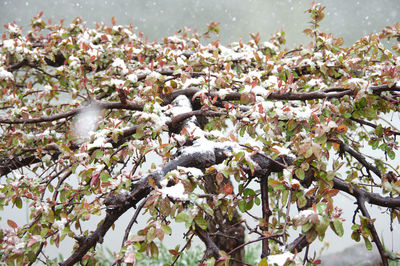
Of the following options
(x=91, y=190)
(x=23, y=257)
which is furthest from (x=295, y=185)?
(x=23, y=257)

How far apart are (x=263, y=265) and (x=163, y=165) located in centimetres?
76

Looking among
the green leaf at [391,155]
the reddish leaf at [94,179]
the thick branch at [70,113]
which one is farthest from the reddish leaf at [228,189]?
the green leaf at [391,155]

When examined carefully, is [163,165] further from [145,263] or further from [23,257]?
[145,263]

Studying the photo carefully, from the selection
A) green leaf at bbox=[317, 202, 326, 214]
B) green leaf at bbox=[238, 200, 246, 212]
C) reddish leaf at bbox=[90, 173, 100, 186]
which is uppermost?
reddish leaf at bbox=[90, 173, 100, 186]

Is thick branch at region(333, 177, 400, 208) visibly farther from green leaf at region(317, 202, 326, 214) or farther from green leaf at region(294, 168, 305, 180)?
green leaf at region(317, 202, 326, 214)

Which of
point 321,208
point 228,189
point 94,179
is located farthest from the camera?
point 94,179

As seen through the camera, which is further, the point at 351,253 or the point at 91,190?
the point at 351,253

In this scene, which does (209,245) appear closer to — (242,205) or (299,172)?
(242,205)

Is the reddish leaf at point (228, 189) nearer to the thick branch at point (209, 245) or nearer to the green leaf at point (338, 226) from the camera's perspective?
the thick branch at point (209, 245)

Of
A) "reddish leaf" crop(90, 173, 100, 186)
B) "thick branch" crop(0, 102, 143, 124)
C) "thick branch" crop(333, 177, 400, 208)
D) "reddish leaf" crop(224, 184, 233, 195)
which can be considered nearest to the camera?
"reddish leaf" crop(224, 184, 233, 195)

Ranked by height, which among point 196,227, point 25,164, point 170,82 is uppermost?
point 170,82

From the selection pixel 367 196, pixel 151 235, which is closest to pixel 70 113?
pixel 151 235

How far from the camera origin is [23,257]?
4.81 ft

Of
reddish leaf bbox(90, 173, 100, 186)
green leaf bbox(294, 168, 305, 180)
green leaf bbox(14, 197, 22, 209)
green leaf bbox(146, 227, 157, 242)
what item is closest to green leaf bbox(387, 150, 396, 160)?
green leaf bbox(294, 168, 305, 180)
